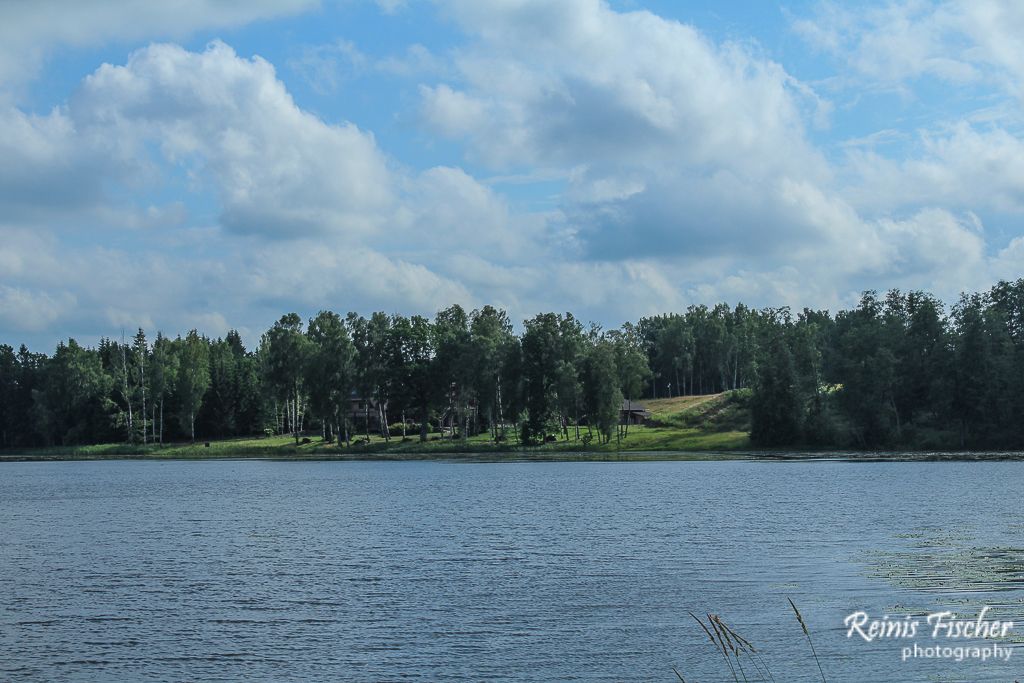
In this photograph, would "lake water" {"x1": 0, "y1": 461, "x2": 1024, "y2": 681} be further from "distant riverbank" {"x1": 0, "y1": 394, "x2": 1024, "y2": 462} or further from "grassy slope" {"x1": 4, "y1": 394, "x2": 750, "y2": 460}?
"grassy slope" {"x1": 4, "y1": 394, "x2": 750, "y2": 460}

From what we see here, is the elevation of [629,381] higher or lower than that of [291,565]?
higher

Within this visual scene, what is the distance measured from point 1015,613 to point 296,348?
453 ft

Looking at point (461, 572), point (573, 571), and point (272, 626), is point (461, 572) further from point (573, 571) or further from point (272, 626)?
point (272, 626)

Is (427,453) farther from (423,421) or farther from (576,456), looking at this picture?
(576,456)

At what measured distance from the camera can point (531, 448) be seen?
5576 inches

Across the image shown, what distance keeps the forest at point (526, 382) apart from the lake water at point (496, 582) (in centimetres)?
5994

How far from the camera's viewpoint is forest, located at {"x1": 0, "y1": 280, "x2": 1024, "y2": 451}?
414ft

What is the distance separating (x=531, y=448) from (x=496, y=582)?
354 feet

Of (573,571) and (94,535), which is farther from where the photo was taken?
(94,535)

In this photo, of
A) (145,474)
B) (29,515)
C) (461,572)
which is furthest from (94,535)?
(145,474)

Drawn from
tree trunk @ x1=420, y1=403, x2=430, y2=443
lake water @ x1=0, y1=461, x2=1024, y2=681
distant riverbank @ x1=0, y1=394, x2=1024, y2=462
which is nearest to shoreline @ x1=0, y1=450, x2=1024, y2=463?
distant riverbank @ x1=0, y1=394, x2=1024, y2=462

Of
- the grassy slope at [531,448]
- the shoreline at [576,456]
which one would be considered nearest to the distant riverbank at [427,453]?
the shoreline at [576,456]

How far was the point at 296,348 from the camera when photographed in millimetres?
155500

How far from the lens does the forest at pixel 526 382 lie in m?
126
